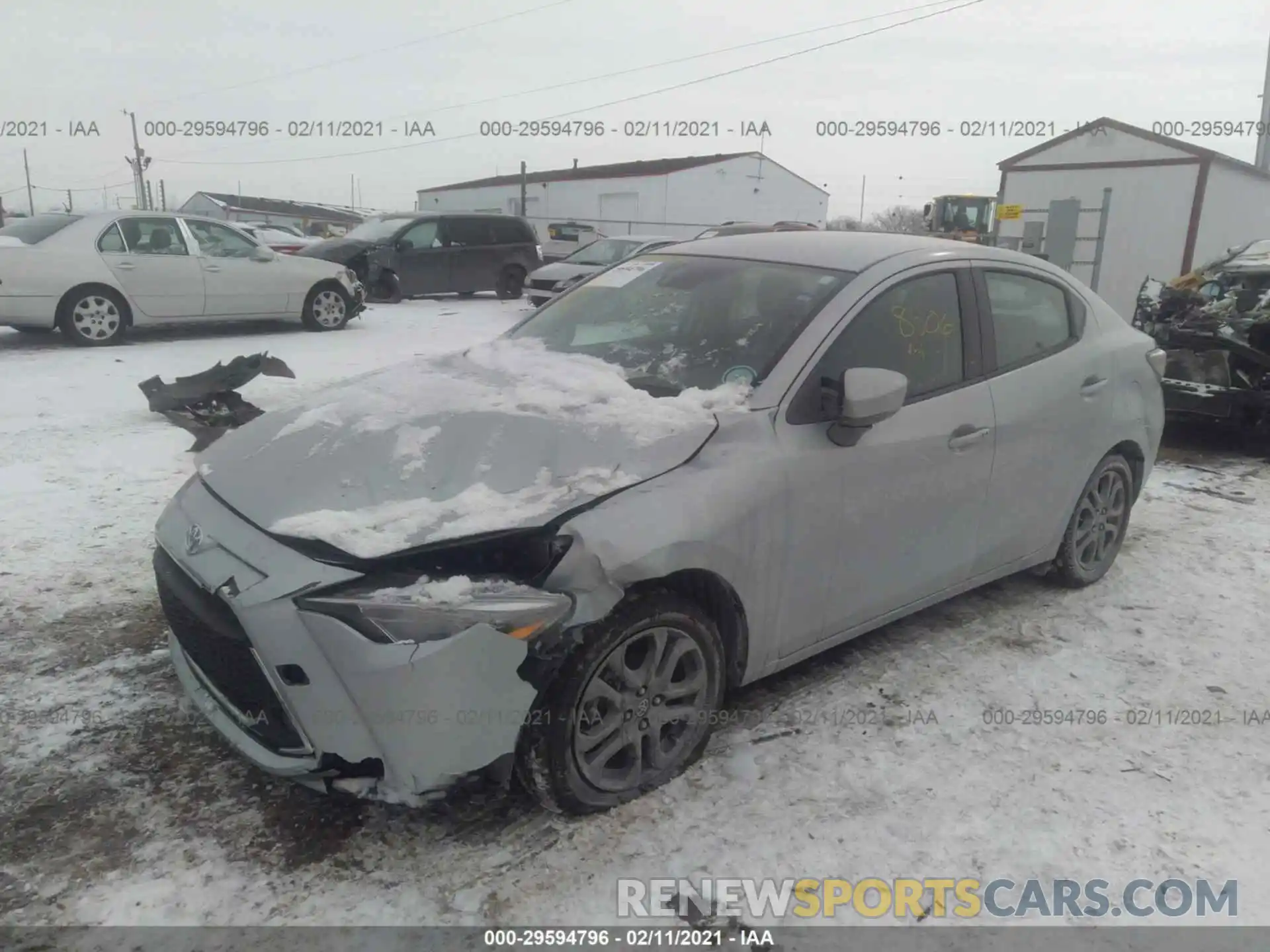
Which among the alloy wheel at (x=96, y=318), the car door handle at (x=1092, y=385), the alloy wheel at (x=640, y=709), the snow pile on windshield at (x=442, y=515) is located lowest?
the alloy wheel at (x=640, y=709)

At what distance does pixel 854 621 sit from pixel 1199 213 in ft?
48.7

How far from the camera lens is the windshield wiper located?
311cm

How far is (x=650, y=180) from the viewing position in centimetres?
4250

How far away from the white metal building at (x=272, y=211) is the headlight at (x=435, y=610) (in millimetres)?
53892

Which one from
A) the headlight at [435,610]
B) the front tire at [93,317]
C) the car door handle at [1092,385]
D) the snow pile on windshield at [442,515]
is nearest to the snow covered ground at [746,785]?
the headlight at [435,610]

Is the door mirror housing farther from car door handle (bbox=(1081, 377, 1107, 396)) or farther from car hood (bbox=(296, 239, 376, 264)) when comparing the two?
car hood (bbox=(296, 239, 376, 264))

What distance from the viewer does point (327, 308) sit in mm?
11758

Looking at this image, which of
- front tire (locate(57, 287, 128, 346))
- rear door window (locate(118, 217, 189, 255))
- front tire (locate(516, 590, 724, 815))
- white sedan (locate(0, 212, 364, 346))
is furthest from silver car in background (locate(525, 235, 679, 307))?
front tire (locate(516, 590, 724, 815))

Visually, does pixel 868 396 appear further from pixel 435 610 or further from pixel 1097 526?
pixel 1097 526

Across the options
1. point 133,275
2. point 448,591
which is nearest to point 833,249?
point 448,591

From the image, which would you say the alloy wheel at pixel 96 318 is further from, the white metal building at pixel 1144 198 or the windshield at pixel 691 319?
the white metal building at pixel 1144 198

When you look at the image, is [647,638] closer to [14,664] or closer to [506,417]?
[506,417]

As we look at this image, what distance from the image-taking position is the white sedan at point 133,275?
30.5 ft

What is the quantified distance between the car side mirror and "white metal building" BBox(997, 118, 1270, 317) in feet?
47.3
